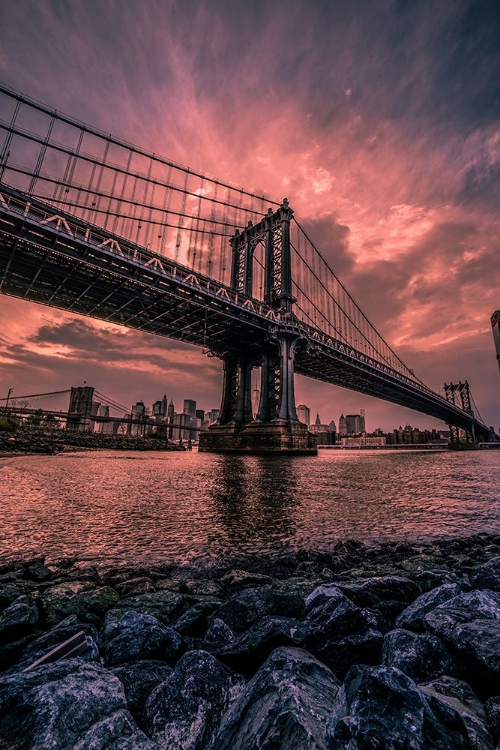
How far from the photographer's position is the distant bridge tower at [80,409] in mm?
101750

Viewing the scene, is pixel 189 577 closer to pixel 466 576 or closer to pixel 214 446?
pixel 466 576

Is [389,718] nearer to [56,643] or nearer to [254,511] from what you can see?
[56,643]

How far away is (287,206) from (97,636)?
162 feet

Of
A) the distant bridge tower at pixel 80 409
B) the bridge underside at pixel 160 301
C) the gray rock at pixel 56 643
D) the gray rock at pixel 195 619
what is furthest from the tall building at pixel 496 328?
the gray rock at pixel 56 643

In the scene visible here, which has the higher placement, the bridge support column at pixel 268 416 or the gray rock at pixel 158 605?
the bridge support column at pixel 268 416

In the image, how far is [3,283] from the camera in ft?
104

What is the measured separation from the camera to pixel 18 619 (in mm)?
2352

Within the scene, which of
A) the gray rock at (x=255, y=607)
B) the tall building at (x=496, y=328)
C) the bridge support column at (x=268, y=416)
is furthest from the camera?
the tall building at (x=496, y=328)

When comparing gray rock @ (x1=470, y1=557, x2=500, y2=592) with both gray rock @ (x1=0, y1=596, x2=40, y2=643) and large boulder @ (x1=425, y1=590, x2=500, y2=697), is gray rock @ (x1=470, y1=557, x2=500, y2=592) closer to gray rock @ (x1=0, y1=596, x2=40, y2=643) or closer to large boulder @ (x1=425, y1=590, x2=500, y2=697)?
large boulder @ (x1=425, y1=590, x2=500, y2=697)

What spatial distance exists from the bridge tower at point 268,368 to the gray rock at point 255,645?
105ft

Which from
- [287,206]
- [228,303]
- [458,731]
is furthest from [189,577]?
[287,206]

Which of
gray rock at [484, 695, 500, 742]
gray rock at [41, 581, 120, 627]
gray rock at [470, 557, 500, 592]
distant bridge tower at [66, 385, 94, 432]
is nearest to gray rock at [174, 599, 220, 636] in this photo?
Answer: gray rock at [41, 581, 120, 627]

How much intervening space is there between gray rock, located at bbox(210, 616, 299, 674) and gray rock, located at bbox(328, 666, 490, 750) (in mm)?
652

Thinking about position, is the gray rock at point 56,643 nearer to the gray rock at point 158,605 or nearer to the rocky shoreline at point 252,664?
the rocky shoreline at point 252,664
